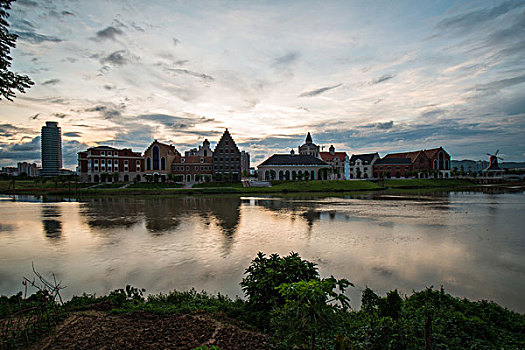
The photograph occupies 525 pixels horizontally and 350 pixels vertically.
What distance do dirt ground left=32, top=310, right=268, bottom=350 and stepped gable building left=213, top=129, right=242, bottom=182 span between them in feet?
233

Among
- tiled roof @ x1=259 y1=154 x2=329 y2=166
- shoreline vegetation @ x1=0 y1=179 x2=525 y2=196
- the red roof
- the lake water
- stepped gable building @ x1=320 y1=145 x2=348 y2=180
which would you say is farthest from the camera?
the red roof

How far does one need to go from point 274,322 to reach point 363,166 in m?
96.6

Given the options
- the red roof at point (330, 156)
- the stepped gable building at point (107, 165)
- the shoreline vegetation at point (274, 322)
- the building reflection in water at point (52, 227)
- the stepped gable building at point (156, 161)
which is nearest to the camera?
the shoreline vegetation at point (274, 322)

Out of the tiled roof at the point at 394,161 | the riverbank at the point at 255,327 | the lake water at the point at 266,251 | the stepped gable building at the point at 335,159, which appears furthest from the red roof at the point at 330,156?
the riverbank at the point at 255,327

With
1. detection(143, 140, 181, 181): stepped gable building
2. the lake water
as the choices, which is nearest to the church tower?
detection(143, 140, 181, 181): stepped gable building

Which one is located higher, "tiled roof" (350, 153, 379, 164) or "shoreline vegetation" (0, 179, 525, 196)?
"tiled roof" (350, 153, 379, 164)

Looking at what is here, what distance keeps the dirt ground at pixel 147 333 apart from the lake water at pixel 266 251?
8.93 feet

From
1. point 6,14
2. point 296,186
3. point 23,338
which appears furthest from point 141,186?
point 23,338

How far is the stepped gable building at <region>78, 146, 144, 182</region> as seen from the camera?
7050 centimetres

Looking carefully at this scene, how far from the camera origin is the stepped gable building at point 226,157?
7738 centimetres

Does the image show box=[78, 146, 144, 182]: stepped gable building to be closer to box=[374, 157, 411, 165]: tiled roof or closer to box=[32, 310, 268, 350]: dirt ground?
box=[32, 310, 268, 350]: dirt ground

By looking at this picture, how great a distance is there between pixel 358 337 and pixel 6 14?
14.8 m

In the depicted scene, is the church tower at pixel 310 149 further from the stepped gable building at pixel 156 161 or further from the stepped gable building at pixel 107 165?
the stepped gable building at pixel 107 165

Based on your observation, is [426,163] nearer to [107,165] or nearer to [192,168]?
[192,168]
